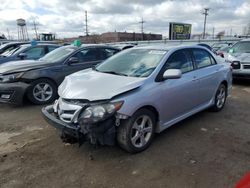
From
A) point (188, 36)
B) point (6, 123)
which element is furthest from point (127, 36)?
point (6, 123)

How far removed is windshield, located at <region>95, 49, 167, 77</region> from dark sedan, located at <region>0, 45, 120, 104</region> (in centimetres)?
222

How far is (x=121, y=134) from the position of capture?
3.28 metres

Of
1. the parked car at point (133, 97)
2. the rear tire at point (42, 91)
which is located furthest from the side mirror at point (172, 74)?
the rear tire at point (42, 91)

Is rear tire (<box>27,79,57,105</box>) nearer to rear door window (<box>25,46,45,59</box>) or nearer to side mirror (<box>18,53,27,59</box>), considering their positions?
side mirror (<box>18,53,27,59</box>)

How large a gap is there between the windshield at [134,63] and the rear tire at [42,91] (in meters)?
2.29

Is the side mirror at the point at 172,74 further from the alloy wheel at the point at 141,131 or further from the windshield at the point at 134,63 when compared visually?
the alloy wheel at the point at 141,131

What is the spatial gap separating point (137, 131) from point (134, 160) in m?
0.41

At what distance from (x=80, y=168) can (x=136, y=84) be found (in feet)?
4.54

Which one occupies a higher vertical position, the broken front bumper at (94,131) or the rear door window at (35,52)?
the rear door window at (35,52)

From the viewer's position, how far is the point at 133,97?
3279mm

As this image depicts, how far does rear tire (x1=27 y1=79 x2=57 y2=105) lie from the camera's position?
605 cm

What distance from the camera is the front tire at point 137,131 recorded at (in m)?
3.27

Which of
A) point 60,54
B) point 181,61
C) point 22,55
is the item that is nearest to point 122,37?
point 22,55

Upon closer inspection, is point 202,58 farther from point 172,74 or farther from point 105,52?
point 105,52
